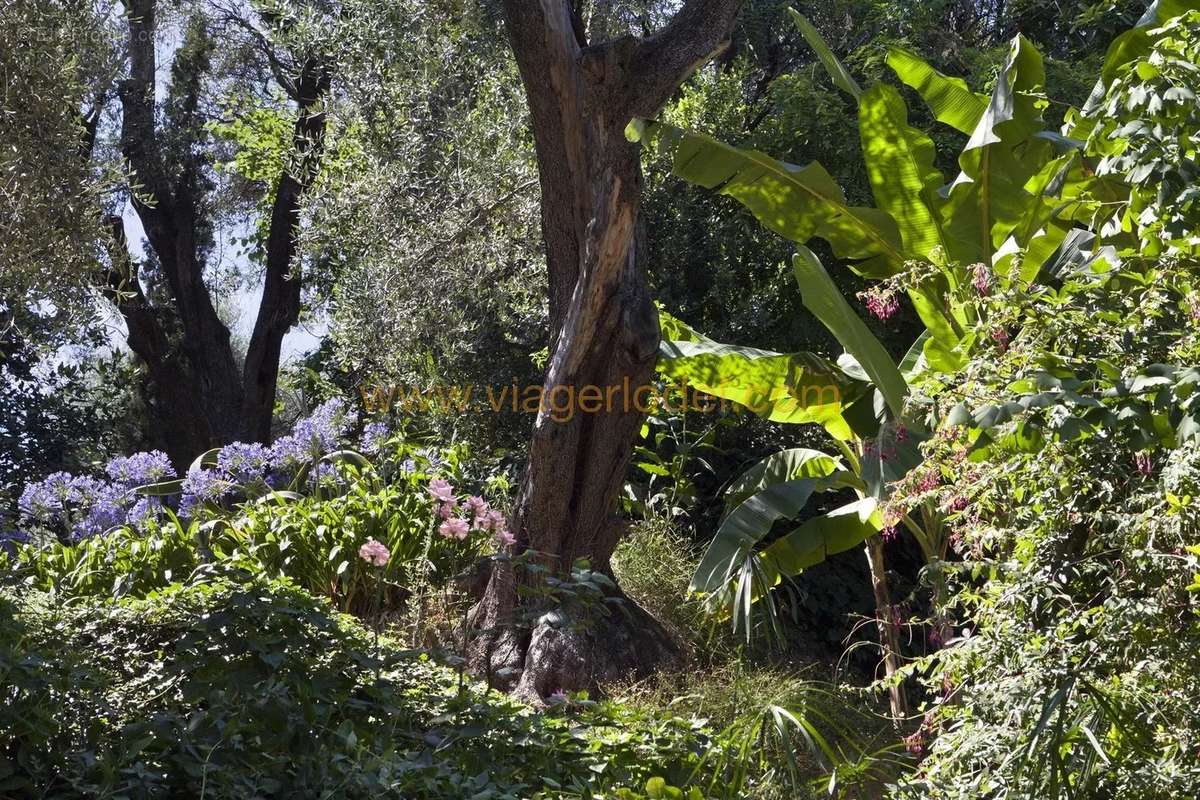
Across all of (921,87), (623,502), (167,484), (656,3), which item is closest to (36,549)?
(167,484)

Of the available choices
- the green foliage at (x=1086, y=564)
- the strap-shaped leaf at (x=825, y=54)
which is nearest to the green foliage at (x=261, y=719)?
the green foliage at (x=1086, y=564)

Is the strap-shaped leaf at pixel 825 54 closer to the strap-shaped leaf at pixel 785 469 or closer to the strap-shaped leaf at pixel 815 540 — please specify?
the strap-shaped leaf at pixel 785 469

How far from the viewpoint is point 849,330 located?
6.46 meters

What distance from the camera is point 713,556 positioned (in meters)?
6.61

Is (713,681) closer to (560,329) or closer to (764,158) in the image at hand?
(560,329)

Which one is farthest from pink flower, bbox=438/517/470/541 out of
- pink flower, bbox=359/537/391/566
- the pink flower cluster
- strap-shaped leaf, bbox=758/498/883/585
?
strap-shaped leaf, bbox=758/498/883/585

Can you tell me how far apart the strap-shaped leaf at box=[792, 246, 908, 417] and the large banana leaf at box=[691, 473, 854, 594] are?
2.48 feet

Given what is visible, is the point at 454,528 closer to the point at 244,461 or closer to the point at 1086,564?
the point at 1086,564

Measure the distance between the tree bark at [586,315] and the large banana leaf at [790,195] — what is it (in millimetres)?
465

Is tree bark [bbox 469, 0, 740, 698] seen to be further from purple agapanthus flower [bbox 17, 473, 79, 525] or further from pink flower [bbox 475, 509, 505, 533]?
purple agapanthus flower [bbox 17, 473, 79, 525]

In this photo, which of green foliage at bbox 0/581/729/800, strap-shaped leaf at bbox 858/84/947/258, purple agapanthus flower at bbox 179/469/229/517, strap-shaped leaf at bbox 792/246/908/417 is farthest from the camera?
purple agapanthus flower at bbox 179/469/229/517

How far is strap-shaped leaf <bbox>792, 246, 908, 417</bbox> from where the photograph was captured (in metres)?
6.43

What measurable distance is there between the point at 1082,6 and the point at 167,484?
895 cm

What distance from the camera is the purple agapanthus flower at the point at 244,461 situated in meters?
8.02
